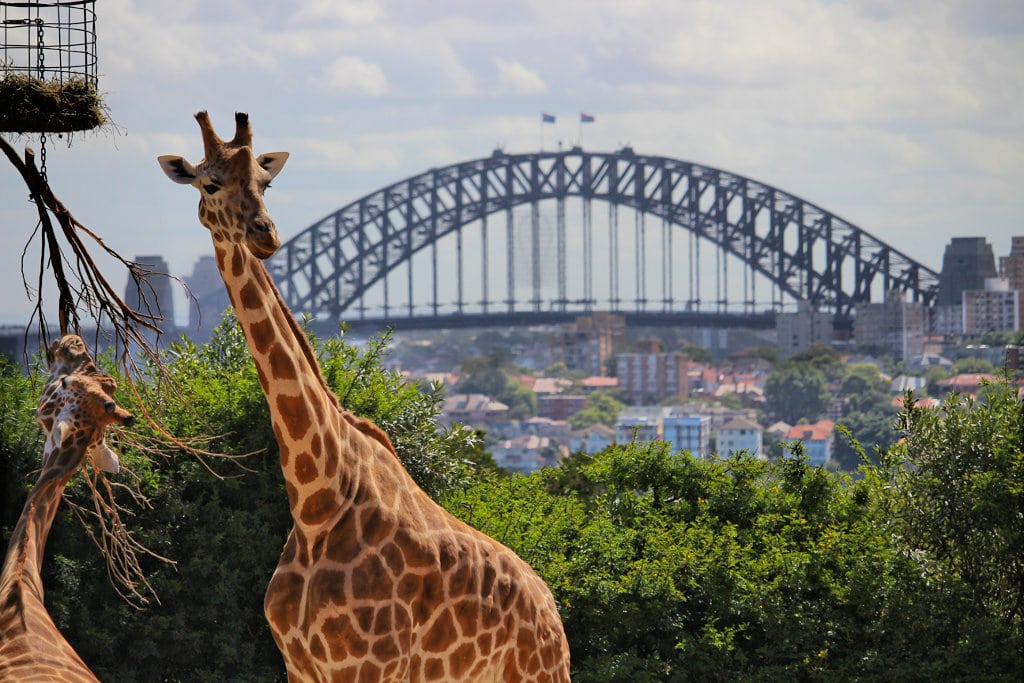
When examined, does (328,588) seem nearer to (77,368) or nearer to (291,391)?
(291,391)

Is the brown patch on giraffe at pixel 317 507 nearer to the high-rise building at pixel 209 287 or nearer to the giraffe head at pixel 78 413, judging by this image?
the giraffe head at pixel 78 413

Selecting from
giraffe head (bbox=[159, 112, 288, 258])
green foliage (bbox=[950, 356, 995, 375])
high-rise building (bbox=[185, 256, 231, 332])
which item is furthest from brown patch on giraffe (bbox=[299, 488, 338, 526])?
high-rise building (bbox=[185, 256, 231, 332])

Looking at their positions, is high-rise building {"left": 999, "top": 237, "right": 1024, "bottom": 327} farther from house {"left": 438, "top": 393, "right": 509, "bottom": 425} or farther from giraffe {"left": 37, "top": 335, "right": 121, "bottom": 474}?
house {"left": 438, "top": 393, "right": 509, "bottom": 425}

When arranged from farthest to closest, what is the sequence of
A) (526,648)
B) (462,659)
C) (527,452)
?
(527,452) → (526,648) → (462,659)

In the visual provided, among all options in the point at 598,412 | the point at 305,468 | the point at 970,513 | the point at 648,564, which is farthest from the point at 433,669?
the point at 598,412

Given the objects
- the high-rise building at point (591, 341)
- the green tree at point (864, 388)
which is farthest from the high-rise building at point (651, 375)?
the green tree at point (864, 388)

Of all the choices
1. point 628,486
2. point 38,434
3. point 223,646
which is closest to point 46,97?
point 38,434
